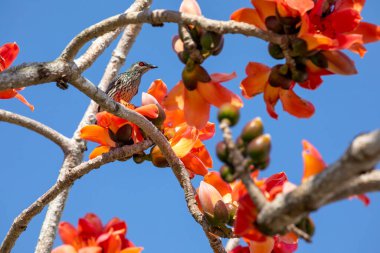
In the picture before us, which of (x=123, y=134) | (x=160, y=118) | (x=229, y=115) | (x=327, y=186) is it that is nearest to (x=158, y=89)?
(x=160, y=118)

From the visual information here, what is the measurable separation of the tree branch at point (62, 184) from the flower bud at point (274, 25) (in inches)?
37.6

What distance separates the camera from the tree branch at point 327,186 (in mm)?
1172

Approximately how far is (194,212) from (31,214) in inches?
32.0

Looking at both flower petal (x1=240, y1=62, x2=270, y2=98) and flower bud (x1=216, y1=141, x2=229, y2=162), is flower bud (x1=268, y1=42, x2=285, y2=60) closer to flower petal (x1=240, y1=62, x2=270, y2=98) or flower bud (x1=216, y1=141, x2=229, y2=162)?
flower petal (x1=240, y1=62, x2=270, y2=98)

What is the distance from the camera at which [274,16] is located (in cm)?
179

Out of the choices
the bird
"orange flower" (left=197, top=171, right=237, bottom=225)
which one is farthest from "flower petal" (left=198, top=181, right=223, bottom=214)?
the bird

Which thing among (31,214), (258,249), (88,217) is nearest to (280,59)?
(258,249)

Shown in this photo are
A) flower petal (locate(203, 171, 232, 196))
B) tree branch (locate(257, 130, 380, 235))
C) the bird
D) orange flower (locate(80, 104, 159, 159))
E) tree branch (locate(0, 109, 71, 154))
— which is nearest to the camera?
tree branch (locate(257, 130, 380, 235))

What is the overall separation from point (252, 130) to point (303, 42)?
0.44 meters

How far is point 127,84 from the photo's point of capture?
6.44 meters

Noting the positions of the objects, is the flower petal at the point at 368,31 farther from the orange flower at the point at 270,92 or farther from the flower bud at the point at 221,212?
the flower bud at the point at 221,212

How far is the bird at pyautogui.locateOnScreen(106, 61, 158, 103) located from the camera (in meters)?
6.13

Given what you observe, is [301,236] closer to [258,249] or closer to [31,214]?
[258,249]

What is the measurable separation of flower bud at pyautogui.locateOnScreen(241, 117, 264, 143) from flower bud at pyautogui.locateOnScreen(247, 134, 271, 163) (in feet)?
0.08
